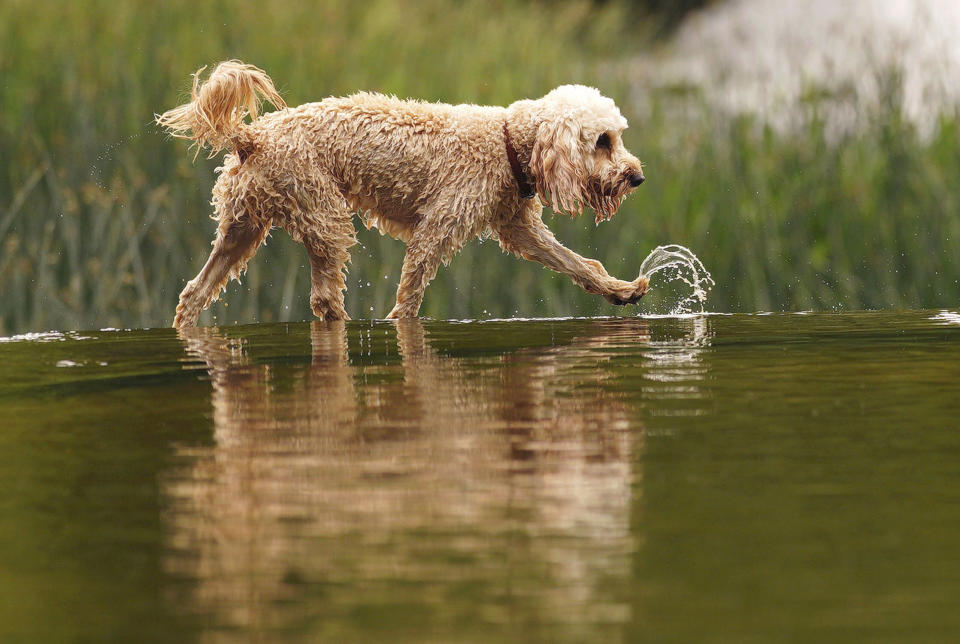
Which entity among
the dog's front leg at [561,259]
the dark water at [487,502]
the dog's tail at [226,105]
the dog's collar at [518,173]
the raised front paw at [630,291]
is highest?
the dog's tail at [226,105]

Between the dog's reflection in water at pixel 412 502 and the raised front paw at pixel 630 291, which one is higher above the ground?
the raised front paw at pixel 630 291

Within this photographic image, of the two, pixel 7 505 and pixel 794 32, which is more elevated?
pixel 794 32

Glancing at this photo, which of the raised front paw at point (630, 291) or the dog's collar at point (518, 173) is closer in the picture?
the dog's collar at point (518, 173)

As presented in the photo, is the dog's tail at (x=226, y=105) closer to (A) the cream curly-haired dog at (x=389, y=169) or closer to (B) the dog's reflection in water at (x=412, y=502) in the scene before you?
(A) the cream curly-haired dog at (x=389, y=169)

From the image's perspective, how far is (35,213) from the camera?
7.96 m

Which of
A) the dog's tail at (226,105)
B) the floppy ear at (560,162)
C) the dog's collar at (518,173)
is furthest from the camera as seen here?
the dog's collar at (518,173)

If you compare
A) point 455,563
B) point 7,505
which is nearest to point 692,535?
point 455,563

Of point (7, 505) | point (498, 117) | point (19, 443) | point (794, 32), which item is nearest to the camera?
point (7, 505)

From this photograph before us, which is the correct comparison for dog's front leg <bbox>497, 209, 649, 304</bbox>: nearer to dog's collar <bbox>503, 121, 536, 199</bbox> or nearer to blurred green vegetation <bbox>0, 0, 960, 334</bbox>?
dog's collar <bbox>503, 121, 536, 199</bbox>

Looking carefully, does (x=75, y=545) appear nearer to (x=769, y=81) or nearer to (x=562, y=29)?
(x=769, y=81)

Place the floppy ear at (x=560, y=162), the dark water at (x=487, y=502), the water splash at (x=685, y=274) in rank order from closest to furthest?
the dark water at (x=487, y=502), the floppy ear at (x=560, y=162), the water splash at (x=685, y=274)

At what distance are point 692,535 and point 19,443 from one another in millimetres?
1656

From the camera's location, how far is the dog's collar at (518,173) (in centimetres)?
666

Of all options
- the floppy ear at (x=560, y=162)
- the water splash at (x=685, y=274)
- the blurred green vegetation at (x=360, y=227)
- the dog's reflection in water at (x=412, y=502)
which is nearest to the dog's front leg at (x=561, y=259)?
the floppy ear at (x=560, y=162)
